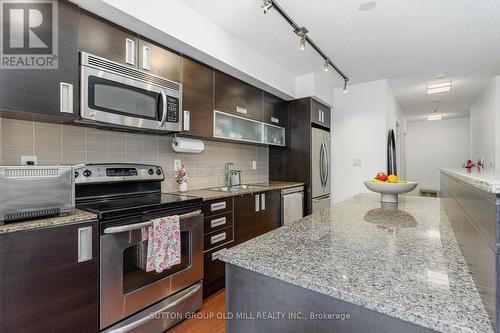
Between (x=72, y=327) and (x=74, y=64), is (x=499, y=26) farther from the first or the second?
(x=72, y=327)

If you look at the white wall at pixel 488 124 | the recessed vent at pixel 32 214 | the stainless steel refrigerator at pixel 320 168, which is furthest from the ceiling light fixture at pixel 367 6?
the white wall at pixel 488 124

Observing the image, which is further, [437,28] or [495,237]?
[437,28]

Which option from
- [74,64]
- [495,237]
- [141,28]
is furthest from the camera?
[141,28]

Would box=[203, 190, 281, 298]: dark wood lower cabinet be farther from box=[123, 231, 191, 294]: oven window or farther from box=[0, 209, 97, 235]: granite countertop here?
box=[0, 209, 97, 235]: granite countertop

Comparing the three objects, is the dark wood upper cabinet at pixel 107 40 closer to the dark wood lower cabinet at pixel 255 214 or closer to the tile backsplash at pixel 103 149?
the tile backsplash at pixel 103 149

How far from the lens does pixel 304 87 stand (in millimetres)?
3695

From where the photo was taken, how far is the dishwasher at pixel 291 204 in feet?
10.6

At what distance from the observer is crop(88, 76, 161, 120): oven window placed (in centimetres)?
165

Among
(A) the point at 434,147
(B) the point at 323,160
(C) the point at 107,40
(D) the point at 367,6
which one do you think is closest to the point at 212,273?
(C) the point at 107,40

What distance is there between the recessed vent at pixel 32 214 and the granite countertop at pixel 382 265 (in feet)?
3.34

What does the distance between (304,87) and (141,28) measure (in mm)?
2458

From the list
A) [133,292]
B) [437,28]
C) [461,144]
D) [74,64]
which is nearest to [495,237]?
[133,292]

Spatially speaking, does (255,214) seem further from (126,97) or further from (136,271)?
(126,97)

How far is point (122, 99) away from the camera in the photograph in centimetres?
181
